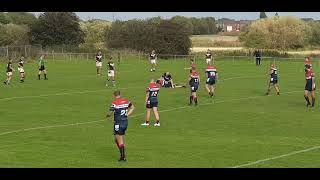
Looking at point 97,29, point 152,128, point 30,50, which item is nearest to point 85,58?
point 30,50

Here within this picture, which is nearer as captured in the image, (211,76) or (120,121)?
(120,121)

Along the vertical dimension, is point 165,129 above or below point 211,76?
below

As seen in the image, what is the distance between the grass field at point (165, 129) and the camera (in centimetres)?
1758

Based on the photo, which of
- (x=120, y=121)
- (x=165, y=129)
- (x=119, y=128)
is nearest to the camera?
(x=119, y=128)

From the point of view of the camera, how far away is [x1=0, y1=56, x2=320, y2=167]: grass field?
17578 millimetres

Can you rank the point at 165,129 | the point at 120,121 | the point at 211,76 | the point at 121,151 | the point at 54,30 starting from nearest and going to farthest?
1. the point at 120,121
2. the point at 121,151
3. the point at 165,129
4. the point at 211,76
5. the point at 54,30

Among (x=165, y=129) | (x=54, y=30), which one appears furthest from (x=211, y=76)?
(x=54, y=30)

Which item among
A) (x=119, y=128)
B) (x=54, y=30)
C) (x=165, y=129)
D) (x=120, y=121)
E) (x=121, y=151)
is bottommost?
(x=165, y=129)

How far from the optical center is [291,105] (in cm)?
3322

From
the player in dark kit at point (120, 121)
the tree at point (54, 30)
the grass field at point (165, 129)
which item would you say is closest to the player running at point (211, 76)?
the grass field at point (165, 129)

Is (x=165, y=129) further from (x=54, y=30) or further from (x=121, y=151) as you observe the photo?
(x=54, y=30)

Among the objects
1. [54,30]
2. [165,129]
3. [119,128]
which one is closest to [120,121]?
[119,128]

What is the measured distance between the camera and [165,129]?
24156 mm
